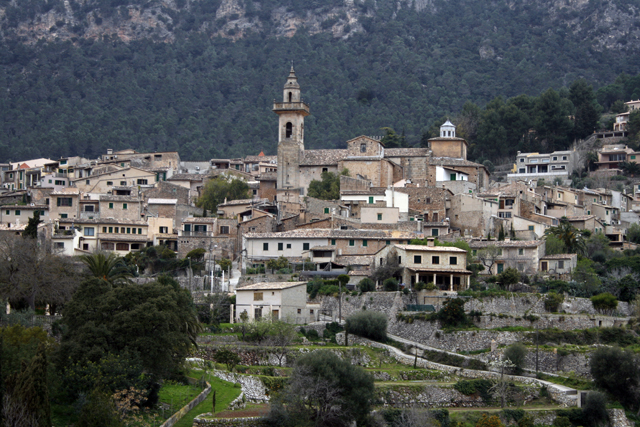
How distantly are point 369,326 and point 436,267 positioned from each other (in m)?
6.76

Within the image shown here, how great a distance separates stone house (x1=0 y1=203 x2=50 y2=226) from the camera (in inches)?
2739

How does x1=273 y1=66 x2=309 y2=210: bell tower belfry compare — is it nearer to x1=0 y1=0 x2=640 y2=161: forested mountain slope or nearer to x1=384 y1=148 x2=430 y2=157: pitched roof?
x1=384 y1=148 x2=430 y2=157: pitched roof

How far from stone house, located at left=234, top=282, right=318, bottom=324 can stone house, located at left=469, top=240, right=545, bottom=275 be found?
41.4ft

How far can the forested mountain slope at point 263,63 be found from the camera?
134 m

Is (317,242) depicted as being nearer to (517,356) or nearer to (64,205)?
(517,356)

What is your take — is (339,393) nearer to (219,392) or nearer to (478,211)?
(219,392)

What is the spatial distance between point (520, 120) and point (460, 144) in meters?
17.1

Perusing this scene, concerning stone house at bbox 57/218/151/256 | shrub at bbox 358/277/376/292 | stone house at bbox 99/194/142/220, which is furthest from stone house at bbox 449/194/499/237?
stone house at bbox 99/194/142/220

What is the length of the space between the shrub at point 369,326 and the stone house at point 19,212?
93.8 feet

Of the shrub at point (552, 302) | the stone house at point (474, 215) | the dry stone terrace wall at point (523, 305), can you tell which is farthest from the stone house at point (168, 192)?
the shrub at point (552, 302)

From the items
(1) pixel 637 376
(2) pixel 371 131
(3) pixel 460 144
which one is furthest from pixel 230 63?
(1) pixel 637 376

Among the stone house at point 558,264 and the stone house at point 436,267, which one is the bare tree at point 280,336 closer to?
the stone house at point 436,267

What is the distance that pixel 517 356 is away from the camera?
48344 millimetres

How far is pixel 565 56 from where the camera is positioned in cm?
14512
